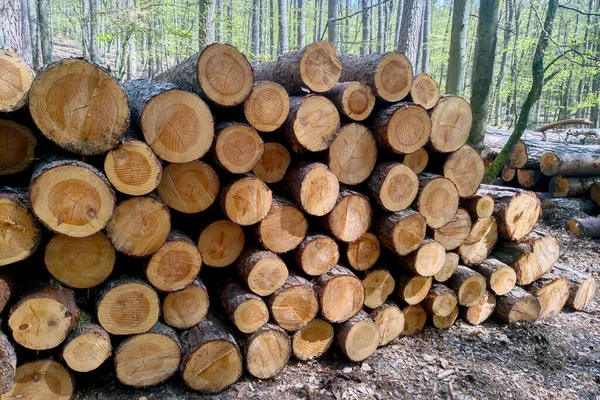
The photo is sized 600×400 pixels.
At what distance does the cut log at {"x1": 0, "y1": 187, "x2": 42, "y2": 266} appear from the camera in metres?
2.00

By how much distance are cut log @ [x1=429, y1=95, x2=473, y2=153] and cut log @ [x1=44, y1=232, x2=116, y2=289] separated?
2608mm

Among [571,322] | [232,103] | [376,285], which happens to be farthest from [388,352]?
Answer: [232,103]

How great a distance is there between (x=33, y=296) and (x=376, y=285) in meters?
2.44

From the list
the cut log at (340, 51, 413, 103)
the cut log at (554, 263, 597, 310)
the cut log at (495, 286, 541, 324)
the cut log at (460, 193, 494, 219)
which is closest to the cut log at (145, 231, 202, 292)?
the cut log at (340, 51, 413, 103)

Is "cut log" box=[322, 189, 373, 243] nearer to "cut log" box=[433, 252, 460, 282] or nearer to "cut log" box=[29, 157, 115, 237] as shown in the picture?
"cut log" box=[433, 252, 460, 282]

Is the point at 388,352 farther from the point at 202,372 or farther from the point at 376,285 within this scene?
the point at 202,372

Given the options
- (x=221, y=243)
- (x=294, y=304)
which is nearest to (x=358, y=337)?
(x=294, y=304)

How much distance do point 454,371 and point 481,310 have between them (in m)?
0.90

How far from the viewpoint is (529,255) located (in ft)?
12.3

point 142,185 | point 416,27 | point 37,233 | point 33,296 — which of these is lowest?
point 33,296

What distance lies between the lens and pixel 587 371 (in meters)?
3.06

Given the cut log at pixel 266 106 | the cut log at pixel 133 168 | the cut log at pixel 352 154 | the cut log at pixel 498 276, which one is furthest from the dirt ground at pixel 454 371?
the cut log at pixel 266 106

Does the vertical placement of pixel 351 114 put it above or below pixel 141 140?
above

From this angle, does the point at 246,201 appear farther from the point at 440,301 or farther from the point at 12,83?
the point at 440,301
